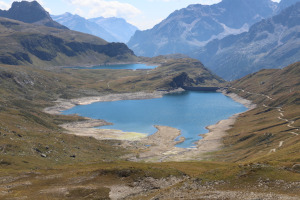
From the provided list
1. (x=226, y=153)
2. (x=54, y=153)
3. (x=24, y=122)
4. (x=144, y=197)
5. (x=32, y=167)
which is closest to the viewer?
(x=144, y=197)

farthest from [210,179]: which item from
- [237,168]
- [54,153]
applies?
[54,153]

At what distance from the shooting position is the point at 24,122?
18050 cm

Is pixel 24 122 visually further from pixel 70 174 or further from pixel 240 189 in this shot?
pixel 240 189

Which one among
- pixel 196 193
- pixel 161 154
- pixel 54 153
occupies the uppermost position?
pixel 196 193

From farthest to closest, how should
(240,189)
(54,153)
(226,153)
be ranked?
(226,153) < (54,153) < (240,189)

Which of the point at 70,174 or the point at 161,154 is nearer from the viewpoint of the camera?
the point at 70,174

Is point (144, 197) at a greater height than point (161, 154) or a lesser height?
greater

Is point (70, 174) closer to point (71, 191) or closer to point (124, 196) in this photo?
point (71, 191)

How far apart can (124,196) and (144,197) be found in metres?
4.59

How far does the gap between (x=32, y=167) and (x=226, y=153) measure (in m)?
97.1

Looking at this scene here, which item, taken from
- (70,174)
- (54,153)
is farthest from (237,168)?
(54,153)

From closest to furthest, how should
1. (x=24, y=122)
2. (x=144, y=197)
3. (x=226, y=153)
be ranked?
(x=144, y=197) < (x=226, y=153) < (x=24, y=122)

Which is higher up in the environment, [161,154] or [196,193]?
[196,193]

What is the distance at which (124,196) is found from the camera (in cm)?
6944
